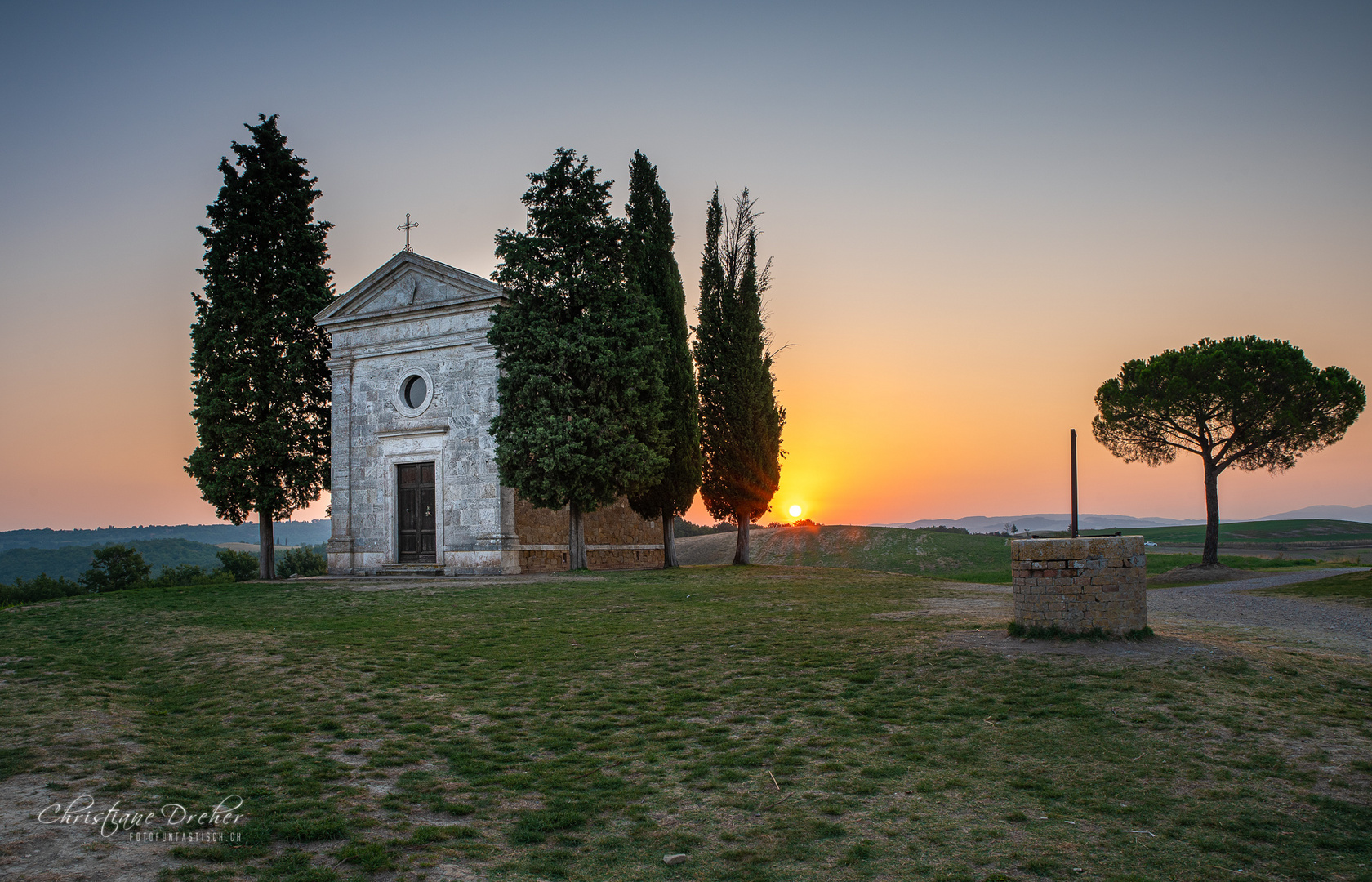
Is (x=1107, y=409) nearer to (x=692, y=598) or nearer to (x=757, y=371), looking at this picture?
(x=757, y=371)

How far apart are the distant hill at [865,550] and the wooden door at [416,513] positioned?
1443 cm

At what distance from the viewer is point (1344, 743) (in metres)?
5.99

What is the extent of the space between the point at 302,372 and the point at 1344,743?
25.2m

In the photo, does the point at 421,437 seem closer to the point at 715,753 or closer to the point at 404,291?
the point at 404,291

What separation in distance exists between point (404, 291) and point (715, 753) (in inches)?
834

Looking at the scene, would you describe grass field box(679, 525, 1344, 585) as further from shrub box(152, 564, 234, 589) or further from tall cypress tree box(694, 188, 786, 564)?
shrub box(152, 564, 234, 589)

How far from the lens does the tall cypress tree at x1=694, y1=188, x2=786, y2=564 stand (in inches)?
1029

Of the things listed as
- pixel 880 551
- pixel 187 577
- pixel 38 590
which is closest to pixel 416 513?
pixel 880 551

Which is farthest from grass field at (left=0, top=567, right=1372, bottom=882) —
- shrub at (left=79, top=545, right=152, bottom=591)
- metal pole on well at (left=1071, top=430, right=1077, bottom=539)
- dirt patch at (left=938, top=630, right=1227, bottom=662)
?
shrub at (left=79, top=545, right=152, bottom=591)

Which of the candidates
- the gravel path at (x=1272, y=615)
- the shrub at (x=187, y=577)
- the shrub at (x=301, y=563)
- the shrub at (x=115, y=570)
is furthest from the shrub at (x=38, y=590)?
the gravel path at (x=1272, y=615)

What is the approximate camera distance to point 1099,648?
349 inches

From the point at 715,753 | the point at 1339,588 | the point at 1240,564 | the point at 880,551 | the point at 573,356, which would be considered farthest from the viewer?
the point at 880,551

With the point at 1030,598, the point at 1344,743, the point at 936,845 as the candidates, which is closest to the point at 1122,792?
the point at 936,845

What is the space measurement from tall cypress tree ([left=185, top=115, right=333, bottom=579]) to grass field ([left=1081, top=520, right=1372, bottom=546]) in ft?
137
